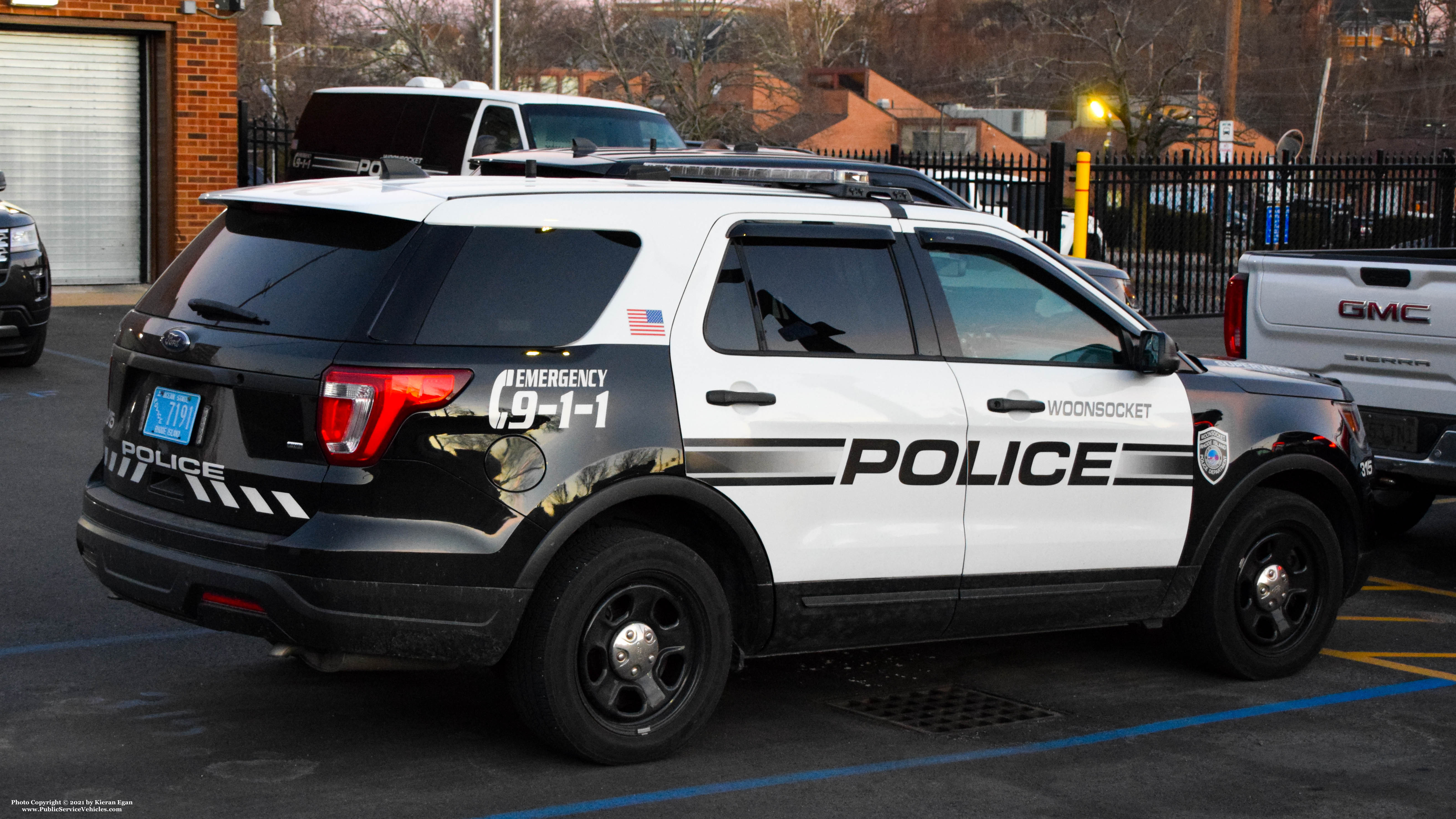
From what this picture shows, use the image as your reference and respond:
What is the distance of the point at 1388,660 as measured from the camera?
6840 mm

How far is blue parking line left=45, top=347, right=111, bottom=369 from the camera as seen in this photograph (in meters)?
13.9

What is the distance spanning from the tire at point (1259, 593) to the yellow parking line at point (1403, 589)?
1.74m

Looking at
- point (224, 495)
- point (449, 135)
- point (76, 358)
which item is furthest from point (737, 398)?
point (76, 358)

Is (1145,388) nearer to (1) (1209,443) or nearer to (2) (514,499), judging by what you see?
(1) (1209,443)

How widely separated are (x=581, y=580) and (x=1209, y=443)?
2.51m

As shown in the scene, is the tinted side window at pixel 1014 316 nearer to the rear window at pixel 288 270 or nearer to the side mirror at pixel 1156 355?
the side mirror at pixel 1156 355

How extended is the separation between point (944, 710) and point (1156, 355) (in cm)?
144

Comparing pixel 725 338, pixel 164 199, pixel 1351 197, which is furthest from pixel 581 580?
pixel 1351 197

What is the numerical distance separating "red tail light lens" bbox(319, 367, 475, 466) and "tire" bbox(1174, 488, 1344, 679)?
125 inches

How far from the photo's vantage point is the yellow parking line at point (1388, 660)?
6.63 metres

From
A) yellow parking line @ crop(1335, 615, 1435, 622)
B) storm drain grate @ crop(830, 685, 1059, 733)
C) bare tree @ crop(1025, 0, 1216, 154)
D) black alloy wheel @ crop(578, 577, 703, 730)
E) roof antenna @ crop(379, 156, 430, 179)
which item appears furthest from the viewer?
bare tree @ crop(1025, 0, 1216, 154)

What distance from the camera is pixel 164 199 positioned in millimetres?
19141

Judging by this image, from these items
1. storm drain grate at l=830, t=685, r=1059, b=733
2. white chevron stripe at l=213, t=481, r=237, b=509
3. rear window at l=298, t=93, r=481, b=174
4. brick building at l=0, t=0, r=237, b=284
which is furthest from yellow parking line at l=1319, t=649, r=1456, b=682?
brick building at l=0, t=0, r=237, b=284

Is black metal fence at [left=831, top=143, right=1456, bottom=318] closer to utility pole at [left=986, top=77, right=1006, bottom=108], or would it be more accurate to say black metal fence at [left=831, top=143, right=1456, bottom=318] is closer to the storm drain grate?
the storm drain grate
